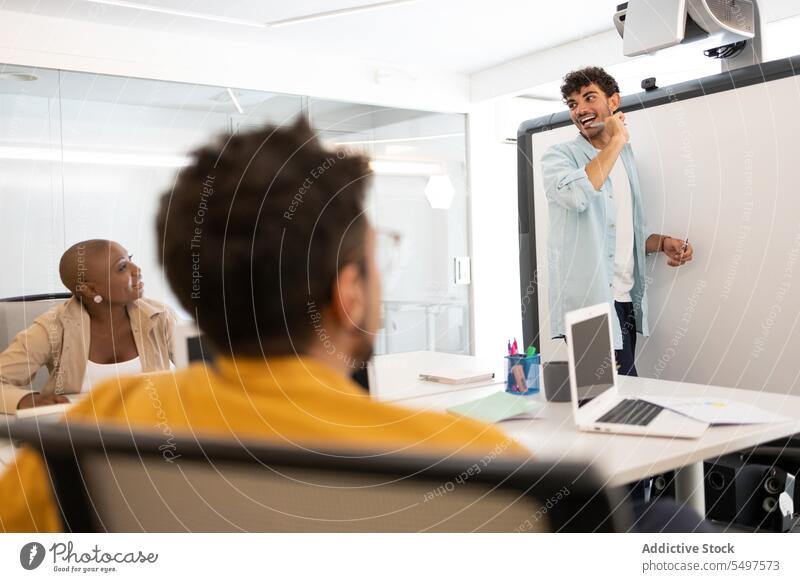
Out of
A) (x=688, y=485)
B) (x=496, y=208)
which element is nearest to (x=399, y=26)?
(x=496, y=208)

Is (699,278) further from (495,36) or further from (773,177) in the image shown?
(495,36)

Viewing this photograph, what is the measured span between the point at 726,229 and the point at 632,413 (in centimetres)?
100

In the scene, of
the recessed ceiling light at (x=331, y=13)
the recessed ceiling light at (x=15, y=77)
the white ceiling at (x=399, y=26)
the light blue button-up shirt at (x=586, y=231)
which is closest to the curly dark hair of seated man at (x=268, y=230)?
the recessed ceiling light at (x=15, y=77)

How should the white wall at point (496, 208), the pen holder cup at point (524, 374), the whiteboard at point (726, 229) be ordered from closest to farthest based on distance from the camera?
the pen holder cup at point (524, 374) → the whiteboard at point (726, 229) → the white wall at point (496, 208)

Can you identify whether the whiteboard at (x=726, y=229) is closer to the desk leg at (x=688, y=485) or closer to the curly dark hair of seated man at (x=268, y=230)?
the desk leg at (x=688, y=485)

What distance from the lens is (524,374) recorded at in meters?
1.24

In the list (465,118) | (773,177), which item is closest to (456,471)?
(773,177)

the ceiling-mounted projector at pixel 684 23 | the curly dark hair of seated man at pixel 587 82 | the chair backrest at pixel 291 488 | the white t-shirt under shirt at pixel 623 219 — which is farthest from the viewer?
the white t-shirt under shirt at pixel 623 219

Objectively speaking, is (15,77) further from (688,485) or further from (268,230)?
(688,485)

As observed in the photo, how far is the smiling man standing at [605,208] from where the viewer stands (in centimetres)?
176

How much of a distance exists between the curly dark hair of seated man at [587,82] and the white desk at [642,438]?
0.81m

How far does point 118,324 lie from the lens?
3.27 feet
